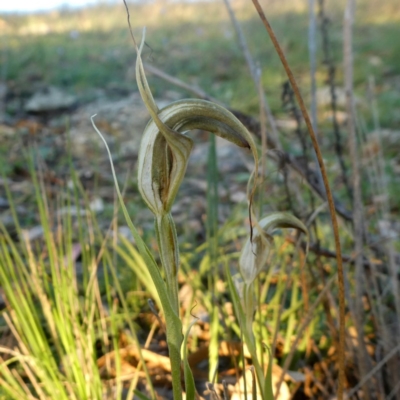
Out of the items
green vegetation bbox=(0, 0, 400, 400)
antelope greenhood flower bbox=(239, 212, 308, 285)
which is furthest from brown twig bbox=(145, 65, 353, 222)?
antelope greenhood flower bbox=(239, 212, 308, 285)

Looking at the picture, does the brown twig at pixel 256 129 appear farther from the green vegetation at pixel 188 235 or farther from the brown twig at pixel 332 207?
the brown twig at pixel 332 207

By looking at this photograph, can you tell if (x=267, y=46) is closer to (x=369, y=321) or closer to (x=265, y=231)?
(x=369, y=321)

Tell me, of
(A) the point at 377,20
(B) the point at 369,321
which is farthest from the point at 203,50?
A: (B) the point at 369,321

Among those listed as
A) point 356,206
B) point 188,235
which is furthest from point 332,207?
point 188,235

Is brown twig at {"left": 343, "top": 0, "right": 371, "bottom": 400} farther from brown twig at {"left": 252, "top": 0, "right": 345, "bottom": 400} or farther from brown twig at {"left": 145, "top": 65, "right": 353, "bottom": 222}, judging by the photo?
brown twig at {"left": 252, "top": 0, "right": 345, "bottom": 400}

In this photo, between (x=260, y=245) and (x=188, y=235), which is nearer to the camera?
(x=260, y=245)

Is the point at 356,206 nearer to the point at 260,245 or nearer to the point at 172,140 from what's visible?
the point at 260,245
